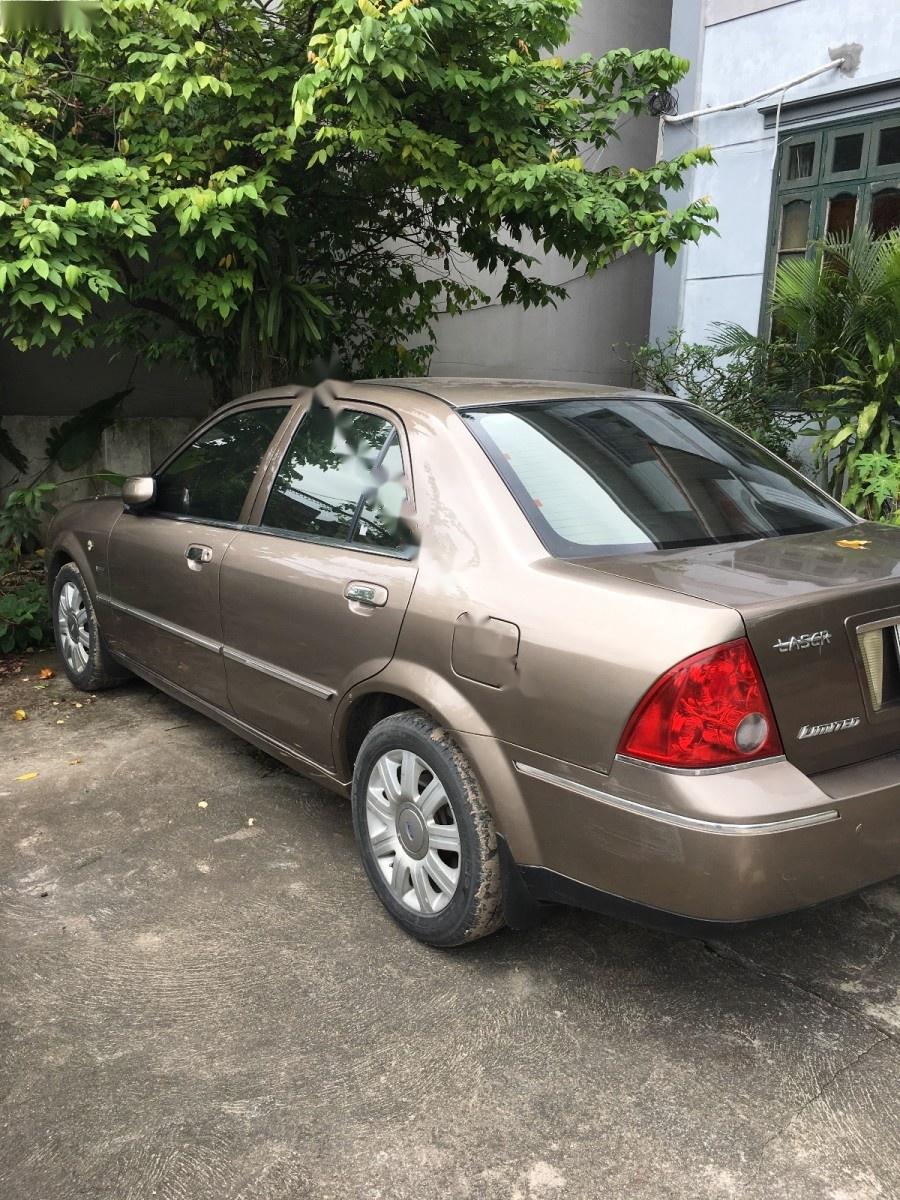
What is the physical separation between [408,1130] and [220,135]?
4.98m

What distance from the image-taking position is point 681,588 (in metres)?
2.55

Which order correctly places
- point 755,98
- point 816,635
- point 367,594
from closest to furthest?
point 816,635
point 367,594
point 755,98

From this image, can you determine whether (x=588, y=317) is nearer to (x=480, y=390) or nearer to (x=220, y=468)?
(x=220, y=468)

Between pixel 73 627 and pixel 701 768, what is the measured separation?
4017 mm

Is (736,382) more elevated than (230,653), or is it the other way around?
(736,382)

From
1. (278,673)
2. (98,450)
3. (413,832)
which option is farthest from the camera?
(98,450)

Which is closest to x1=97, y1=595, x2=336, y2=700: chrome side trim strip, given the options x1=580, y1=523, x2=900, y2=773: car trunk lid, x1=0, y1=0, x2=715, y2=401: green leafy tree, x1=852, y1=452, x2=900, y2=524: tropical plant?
x1=580, y1=523, x2=900, y2=773: car trunk lid

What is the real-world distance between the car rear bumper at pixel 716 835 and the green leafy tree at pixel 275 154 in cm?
354

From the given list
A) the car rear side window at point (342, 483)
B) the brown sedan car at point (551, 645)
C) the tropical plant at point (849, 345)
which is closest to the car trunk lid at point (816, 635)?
the brown sedan car at point (551, 645)

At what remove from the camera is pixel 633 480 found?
10.3 ft

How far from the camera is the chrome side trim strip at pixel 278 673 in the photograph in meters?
3.46

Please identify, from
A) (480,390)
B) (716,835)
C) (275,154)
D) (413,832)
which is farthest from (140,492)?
(716,835)

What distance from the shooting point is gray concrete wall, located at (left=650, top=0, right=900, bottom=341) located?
805 cm

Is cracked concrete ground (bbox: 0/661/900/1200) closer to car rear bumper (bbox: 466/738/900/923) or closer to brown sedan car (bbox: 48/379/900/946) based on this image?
car rear bumper (bbox: 466/738/900/923)
